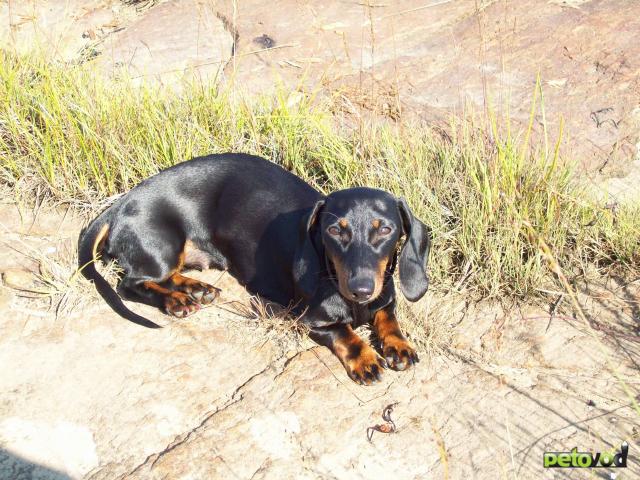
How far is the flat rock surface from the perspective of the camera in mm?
2967

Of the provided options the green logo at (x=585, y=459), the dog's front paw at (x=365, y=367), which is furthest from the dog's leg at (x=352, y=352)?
the green logo at (x=585, y=459)

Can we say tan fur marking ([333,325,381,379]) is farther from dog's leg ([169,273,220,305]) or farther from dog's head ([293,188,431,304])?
dog's leg ([169,273,220,305])

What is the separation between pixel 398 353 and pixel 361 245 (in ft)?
1.91

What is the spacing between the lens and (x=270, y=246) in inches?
157

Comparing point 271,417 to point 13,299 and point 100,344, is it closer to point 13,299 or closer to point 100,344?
point 100,344

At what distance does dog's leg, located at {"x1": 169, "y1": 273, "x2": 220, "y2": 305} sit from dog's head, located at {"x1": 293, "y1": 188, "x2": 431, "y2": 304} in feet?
2.16

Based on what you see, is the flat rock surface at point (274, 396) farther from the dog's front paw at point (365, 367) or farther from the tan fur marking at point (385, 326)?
the tan fur marking at point (385, 326)

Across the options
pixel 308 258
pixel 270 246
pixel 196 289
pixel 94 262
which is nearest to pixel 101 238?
pixel 94 262

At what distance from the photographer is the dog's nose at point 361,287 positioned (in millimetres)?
3088

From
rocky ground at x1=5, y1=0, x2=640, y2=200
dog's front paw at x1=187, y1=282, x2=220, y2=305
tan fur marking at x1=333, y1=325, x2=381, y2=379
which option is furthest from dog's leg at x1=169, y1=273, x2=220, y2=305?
rocky ground at x1=5, y1=0, x2=640, y2=200

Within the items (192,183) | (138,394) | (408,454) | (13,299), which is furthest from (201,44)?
(408,454)

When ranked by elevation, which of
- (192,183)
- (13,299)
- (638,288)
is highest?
(192,183)

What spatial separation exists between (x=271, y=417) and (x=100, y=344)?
102cm

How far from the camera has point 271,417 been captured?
10.6ft
